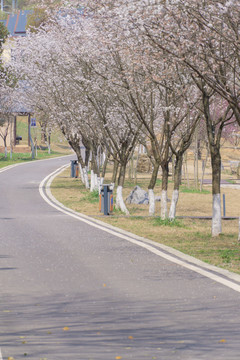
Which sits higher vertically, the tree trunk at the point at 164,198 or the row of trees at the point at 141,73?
the row of trees at the point at 141,73

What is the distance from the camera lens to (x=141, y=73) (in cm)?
2331

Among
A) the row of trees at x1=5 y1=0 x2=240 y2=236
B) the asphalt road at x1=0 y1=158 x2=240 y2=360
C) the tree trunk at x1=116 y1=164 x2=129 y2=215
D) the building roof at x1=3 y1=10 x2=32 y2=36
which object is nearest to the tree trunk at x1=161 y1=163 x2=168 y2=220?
the row of trees at x1=5 y1=0 x2=240 y2=236

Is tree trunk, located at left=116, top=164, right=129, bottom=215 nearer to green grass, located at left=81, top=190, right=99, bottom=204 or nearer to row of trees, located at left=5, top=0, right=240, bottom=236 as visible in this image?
row of trees, located at left=5, top=0, right=240, bottom=236

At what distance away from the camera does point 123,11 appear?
1498cm

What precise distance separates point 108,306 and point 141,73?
15.3m

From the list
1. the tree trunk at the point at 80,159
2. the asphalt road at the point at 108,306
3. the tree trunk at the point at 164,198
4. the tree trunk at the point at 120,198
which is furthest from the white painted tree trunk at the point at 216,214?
the tree trunk at the point at 80,159

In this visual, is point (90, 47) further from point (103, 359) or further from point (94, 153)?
point (103, 359)

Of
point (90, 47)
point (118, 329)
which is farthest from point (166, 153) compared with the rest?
point (118, 329)

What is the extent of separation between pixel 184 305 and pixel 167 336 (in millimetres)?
1605

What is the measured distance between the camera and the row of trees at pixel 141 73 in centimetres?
1469

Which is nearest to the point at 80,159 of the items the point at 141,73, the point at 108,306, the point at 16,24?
the point at 141,73

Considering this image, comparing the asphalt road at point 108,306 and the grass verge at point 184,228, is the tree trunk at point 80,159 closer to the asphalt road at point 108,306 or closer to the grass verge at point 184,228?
the grass verge at point 184,228

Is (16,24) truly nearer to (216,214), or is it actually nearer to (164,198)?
(164,198)

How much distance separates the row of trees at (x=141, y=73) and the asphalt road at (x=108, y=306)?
434 cm
